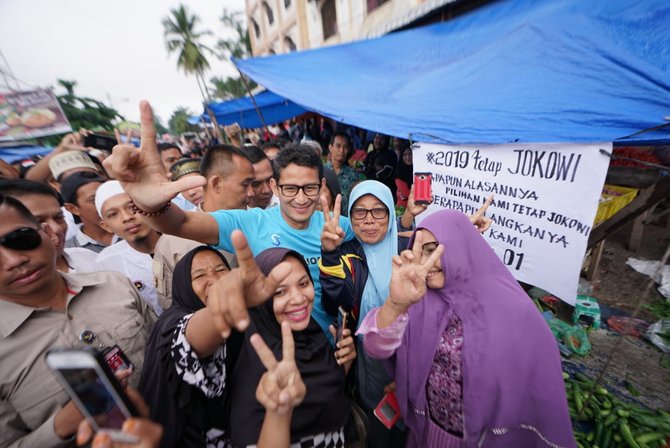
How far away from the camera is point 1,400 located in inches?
37.8

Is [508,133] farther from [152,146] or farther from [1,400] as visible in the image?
[1,400]

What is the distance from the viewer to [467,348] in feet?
4.09

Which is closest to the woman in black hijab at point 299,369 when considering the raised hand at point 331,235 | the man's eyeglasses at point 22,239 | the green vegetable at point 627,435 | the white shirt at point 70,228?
the raised hand at point 331,235

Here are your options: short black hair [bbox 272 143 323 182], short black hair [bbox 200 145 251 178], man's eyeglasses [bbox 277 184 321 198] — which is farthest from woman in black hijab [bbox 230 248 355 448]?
short black hair [bbox 200 145 251 178]

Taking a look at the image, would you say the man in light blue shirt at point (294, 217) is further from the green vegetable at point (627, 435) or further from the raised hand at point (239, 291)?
the green vegetable at point (627, 435)

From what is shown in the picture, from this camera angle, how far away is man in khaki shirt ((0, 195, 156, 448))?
953 millimetres

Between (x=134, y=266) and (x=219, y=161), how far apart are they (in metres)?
0.97

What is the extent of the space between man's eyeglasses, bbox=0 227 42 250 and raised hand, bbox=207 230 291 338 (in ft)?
3.00

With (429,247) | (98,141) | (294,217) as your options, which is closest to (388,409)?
(429,247)

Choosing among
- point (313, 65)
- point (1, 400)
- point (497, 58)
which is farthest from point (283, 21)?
point (1, 400)

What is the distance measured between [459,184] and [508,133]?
491 mm

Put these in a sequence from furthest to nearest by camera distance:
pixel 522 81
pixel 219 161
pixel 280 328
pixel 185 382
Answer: pixel 522 81
pixel 219 161
pixel 280 328
pixel 185 382

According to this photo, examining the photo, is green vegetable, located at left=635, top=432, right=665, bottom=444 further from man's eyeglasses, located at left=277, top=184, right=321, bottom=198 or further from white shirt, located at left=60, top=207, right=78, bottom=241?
white shirt, located at left=60, top=207, right=78, bottom=241

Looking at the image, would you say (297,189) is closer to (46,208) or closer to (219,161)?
(219,161)
